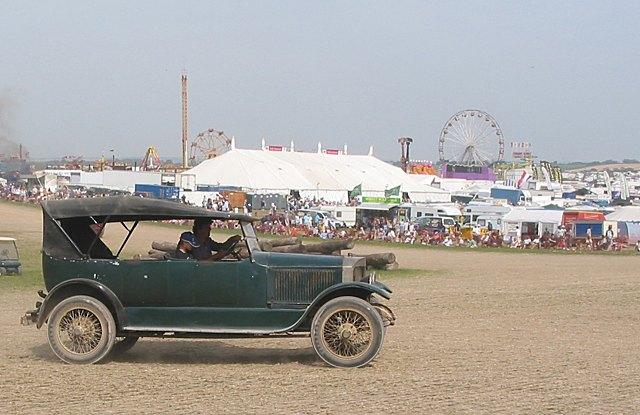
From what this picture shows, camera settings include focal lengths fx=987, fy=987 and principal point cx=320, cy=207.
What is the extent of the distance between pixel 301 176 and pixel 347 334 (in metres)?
73.4

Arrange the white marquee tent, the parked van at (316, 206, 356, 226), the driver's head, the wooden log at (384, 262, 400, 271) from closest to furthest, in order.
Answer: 1. the driver's head
2. the wooden log at (384, 262, 400, 271)
3. the parked van at (316, 206, 356, 226)
4. the white marquee tent

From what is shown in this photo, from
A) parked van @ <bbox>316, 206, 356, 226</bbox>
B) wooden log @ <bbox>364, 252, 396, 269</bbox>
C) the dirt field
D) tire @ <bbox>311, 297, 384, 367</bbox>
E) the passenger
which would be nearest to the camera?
the dirt field

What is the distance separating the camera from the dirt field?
8531mm

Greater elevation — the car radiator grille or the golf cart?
the car radiator grille

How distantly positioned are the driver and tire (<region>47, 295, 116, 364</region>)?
1.13 m

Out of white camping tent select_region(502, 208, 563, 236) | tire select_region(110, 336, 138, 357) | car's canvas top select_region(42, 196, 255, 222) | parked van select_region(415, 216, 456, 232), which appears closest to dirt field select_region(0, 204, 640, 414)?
tire select_region(110, 336, 138, 357)

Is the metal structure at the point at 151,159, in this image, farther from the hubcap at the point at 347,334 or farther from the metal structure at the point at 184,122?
the hubcap at the point at 347,334

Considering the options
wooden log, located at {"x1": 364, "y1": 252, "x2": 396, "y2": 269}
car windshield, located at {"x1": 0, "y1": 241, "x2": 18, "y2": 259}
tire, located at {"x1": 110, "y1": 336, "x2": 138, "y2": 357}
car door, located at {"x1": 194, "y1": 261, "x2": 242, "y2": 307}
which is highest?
car door, located at {"x1": 194, "y1": 261, "x2": 242, "y2": 307}

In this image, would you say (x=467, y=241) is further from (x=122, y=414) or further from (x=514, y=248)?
(x=122, y=414)

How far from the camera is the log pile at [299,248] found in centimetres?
1151

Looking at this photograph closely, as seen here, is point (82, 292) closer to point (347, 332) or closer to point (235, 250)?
point (235, 250)

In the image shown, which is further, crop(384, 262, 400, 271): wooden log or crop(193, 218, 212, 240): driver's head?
crop(384, 262, 400, 271): wooden log

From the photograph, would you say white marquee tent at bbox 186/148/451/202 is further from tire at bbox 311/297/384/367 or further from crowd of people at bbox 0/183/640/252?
tire at bbox 311/297/384/367

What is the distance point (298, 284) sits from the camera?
10.6 m
